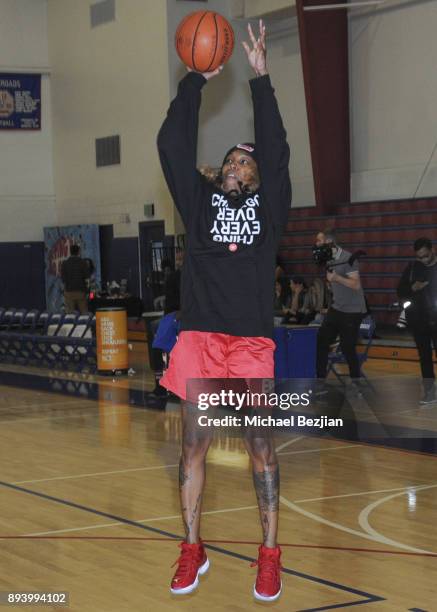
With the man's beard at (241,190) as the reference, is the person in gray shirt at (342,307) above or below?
below

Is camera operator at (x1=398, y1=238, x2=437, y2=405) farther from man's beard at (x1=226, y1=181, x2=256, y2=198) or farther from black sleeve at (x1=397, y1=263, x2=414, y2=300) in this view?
man's beard at (x1=226, y1=181, x2=256, y2=198)

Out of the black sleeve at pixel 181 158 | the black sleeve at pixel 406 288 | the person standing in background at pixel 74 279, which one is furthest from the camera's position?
the person standing in background at pixel 74 279

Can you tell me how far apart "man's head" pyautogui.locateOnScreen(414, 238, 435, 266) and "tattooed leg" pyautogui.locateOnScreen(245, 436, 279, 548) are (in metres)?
6.74

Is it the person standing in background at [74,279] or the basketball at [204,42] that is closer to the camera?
the basketball at [204,42]

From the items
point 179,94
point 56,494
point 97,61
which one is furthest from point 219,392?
point 97,61

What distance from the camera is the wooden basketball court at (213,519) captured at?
4.95 meters

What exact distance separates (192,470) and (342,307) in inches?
262

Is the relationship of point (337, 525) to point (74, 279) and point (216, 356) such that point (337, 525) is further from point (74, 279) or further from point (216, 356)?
point (74, 279)

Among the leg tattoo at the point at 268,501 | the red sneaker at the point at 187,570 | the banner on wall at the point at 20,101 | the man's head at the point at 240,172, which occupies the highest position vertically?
the banner on wall at the point at 20,101

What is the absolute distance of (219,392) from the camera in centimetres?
458

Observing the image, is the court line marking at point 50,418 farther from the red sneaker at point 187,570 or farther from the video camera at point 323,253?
the red sneaker at point 187,570

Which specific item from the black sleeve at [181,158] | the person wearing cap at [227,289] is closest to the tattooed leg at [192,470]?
the person wearing cap at [227,289]

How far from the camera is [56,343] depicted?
16.2 meters

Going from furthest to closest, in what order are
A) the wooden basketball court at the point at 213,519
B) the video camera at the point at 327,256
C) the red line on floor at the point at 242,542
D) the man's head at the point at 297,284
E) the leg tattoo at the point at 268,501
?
the man's head at the point at 297,284 < the video camera at the point at 327,256 < the red line on floor at the point at 242,542 < the wooden basketball court at the point at 213,519 < the leg tattoo at the point at 268,501
